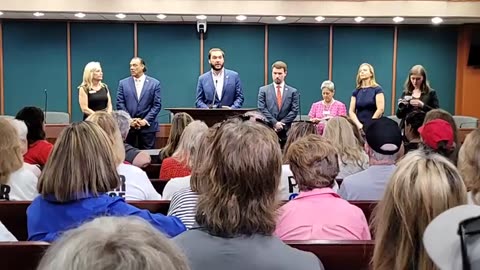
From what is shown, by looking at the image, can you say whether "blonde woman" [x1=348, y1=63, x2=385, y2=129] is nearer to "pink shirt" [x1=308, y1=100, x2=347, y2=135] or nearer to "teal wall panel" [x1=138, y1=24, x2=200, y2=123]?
"pink shirt" [x1=308, y1=100, x2=347, y2=135]

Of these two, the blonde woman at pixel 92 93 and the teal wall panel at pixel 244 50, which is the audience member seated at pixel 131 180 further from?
the teal wall panel at pixel 244 50

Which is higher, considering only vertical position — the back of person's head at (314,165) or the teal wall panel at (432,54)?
the teal wall panel at (432,54)

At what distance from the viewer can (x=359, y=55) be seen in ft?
31.4

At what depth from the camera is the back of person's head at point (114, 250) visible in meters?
0.64

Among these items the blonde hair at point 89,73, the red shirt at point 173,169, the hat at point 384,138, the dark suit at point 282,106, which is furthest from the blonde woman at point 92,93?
the hat at point 384,138

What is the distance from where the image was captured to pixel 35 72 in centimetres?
926

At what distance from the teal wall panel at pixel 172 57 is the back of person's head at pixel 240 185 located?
7.61m

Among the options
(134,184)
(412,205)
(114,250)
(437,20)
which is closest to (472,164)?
(412,205)

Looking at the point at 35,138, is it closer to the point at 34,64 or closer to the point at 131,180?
the point at 131,180

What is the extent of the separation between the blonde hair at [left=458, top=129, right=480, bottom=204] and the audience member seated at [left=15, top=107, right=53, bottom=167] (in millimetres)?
2660

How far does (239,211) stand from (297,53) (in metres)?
8.10

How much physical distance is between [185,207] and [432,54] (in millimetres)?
8051

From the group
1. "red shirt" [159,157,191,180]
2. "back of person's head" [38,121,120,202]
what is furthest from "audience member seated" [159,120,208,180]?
"back of person's head" [38,121,120,202]

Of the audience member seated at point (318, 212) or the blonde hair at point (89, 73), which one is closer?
the audience member seated at point (318, 212)
